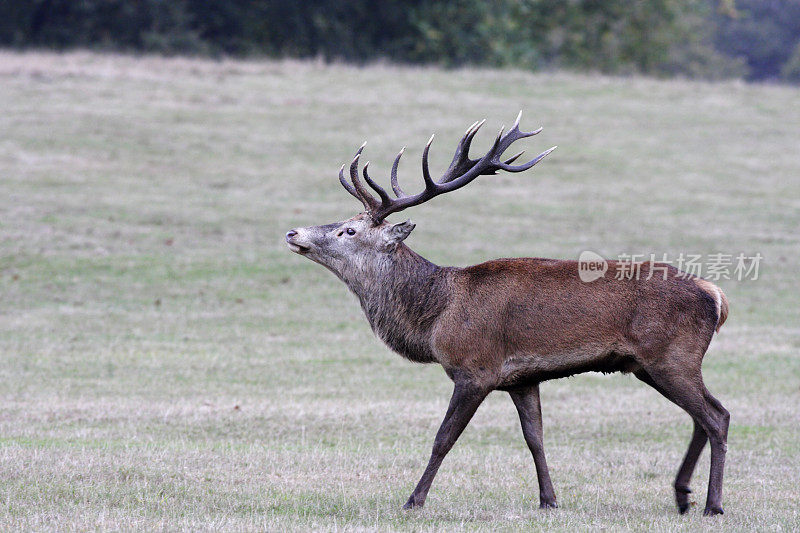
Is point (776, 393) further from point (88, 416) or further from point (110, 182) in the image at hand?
point (110, 182)

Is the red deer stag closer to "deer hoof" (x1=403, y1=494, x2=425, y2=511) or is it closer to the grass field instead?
"deer hoof" (x1=403, y1=494, x2=425, y2=511)

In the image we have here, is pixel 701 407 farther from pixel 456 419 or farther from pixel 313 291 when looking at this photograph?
pixel 313 291

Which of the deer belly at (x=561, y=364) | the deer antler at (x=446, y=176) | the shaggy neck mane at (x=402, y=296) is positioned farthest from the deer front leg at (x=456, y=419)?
the deer antler at (x=446, y=176)

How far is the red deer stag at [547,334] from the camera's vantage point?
766 cm

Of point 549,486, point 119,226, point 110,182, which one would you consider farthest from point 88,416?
point 110,182

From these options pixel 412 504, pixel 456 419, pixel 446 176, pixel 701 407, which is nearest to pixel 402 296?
pixel 456 419

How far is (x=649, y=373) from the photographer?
7.71 metres

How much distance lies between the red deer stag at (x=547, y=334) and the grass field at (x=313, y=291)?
604mm

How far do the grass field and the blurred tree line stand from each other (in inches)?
286

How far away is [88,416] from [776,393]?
7.78 metres

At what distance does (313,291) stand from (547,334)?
1138 centimetres

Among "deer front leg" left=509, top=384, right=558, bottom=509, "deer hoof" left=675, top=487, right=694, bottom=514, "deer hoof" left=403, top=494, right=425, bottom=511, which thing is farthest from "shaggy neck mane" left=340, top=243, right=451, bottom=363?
"deer hoof" left=675, top=487, right=694, bottom=514

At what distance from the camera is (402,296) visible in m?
8.23

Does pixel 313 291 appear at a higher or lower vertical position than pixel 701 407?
lower
